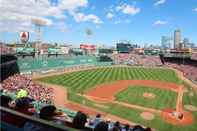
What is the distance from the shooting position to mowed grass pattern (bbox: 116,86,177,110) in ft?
95.5

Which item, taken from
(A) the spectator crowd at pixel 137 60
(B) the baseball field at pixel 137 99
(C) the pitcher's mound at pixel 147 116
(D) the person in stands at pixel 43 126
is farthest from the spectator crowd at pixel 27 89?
(A) the spectator crowd at pixel 137 60

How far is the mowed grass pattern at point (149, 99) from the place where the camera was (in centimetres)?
2910

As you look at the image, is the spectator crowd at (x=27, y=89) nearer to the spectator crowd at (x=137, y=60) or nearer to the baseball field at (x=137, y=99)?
the baseball field at (x=137, y=99)

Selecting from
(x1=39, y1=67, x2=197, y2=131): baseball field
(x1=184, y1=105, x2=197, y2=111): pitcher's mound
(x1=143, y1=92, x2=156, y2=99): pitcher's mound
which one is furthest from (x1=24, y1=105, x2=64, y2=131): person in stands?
(x1=143, y1=92, x2=156, y2=99): pitcher's mound

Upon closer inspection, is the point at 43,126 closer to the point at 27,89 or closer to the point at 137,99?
the point at 27,89

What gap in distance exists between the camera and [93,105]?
27.5 m

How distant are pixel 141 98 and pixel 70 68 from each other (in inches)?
1152

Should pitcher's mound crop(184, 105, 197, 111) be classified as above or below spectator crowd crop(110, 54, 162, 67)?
below

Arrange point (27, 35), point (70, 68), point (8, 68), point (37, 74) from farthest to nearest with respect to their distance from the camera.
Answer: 1. point (27, 35)
2. point (70, 68)
3. point (37, 74)
4. point (8, 68)

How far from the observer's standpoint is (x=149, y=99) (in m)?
31.2

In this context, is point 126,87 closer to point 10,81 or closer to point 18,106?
point 10,81

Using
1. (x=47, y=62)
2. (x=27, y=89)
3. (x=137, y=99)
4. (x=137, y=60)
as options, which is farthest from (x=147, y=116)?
(x=137, y=60)

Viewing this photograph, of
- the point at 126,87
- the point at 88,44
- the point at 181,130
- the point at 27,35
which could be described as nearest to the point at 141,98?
the point at 126,87

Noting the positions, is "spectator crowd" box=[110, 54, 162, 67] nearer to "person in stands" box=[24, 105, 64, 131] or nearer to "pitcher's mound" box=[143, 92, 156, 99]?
"pitcher's mound" box=[143, 92, 156, 99]
